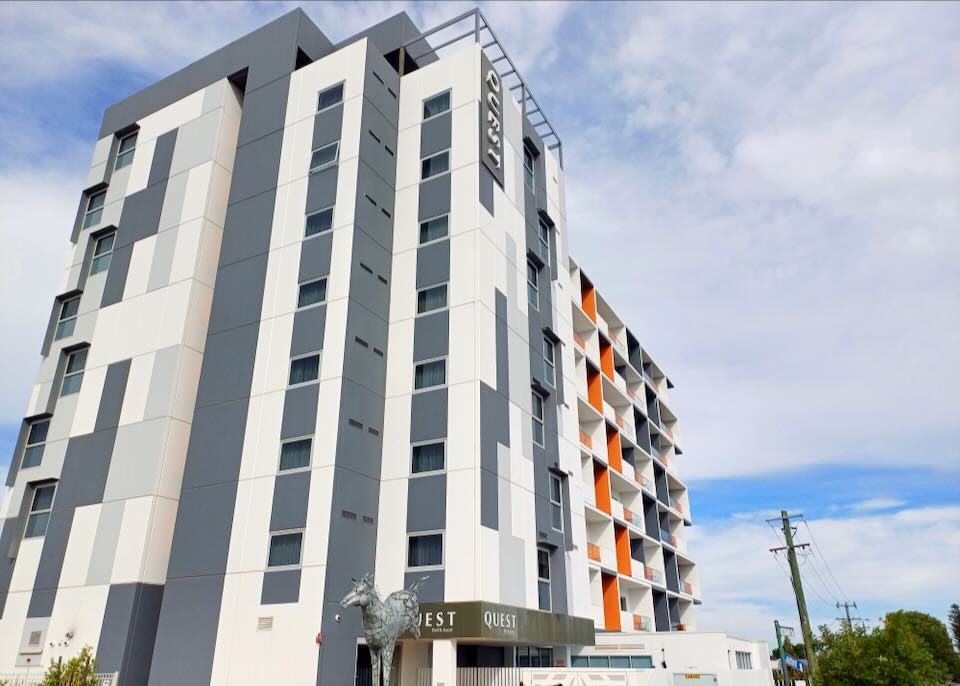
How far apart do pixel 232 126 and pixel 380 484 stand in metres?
23.9

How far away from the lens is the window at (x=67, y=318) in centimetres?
4225

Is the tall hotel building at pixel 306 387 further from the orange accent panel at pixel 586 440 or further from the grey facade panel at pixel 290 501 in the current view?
the orange accent panel at pixel 586 440

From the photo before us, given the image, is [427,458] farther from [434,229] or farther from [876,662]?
[876,662]

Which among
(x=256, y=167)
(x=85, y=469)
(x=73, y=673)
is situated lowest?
(x=73, y=673)

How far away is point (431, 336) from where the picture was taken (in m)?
34.1

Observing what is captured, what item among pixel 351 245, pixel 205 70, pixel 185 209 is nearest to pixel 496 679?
pixel 351 245

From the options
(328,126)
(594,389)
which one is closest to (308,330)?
(328,126)

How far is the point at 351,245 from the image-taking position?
3412 cm

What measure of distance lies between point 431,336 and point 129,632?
1807 centimetres

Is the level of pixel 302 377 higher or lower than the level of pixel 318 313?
lower

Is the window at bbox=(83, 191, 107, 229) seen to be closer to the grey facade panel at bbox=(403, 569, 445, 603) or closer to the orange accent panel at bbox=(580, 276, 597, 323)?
the grey facade panel at bbox=(403, 569, 445, 603)

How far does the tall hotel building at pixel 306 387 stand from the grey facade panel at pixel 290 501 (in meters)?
0.09

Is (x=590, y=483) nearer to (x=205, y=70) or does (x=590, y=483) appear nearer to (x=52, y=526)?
(x=52, y=526)

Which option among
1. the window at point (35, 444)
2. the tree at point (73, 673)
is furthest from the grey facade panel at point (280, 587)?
the window at point (35, 444)
